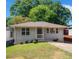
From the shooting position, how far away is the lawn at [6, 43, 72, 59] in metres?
2.78

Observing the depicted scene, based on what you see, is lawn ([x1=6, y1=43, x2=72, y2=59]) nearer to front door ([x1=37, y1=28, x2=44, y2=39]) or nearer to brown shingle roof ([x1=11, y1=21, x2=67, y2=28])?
front door ([x1=37, y1=28, x2=44, y2=39])

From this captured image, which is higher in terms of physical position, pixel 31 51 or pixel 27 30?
pixel 27 30

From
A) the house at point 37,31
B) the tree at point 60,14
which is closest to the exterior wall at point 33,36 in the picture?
the house at point 37,31

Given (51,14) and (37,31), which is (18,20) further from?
(51,14)

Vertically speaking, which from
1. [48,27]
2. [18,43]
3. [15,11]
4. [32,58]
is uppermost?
[15,11]

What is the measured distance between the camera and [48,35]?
284 centimetres

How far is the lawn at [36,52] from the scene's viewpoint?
9.11 ft

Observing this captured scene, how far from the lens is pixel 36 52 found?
280cm

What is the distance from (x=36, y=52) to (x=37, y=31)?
0.24 metres

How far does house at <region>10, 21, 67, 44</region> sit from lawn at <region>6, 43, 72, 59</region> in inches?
2.8

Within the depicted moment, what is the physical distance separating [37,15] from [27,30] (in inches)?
8.2

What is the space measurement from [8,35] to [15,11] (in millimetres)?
286
